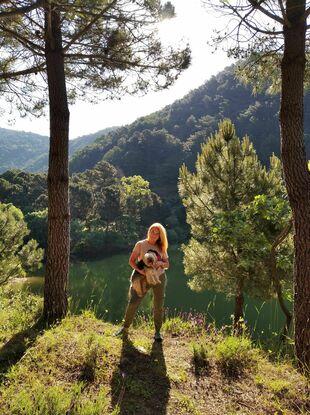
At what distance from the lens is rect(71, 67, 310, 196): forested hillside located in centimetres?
6875

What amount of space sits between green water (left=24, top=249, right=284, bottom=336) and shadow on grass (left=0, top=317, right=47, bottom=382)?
4.79 m

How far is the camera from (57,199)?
4.63 meters

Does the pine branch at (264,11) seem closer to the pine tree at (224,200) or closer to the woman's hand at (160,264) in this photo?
the woman's hand at (160,264)

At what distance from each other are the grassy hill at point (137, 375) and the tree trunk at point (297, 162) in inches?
19.2

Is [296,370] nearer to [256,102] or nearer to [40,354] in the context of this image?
[40,354]

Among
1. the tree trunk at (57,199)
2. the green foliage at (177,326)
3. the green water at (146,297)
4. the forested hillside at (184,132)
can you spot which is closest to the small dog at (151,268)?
the green foliage at (177,326)

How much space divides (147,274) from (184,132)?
82.6m

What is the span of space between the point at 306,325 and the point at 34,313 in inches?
122

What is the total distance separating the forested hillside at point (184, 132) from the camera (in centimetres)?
6875

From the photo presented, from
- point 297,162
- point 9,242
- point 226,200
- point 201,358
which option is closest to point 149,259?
point 201,358

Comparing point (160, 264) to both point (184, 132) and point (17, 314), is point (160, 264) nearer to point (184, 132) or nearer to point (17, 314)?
point (17, 314)

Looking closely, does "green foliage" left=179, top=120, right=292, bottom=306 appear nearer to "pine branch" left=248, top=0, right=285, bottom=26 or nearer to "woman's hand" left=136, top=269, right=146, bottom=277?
"woman's hand" left=136, top=269, right=146, bottom=277

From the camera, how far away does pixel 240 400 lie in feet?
9.70

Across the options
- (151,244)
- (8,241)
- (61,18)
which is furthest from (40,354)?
(8,241)
